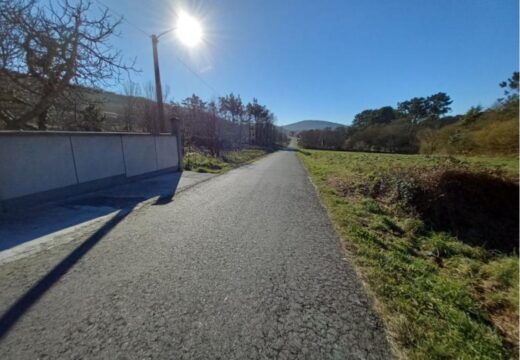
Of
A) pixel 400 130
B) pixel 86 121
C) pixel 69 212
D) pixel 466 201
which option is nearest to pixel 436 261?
pixel 466 201

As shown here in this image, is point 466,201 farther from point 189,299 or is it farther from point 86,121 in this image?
point 86,121

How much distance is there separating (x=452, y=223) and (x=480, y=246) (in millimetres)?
967

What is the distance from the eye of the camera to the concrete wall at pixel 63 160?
5078 millimetres

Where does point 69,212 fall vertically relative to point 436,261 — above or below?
above

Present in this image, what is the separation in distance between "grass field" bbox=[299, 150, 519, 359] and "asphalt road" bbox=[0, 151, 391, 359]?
0.31 metres

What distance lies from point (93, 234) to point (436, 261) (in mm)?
6068

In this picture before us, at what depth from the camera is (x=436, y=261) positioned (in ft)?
12.1

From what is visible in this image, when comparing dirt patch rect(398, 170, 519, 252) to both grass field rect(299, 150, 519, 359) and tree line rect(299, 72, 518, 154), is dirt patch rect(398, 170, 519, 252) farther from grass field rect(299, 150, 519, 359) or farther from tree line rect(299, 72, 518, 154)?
tree line rect(299, 72, 518, 154)

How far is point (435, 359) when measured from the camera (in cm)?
165

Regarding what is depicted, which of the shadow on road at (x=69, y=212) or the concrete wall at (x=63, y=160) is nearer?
the shadow on road at (x=69, y=212)

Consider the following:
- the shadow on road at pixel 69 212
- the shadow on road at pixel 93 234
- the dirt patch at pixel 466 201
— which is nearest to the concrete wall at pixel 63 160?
the shadow on road at pixel 69 212

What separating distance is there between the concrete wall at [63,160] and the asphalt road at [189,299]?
3111 mm

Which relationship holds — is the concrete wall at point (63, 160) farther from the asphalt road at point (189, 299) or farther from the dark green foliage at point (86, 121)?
the dark green foliage at point (86, 121)

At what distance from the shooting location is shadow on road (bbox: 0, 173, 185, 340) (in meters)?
2.09
